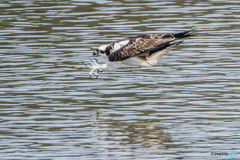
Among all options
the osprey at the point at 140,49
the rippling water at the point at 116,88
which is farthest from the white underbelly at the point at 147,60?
the rippling water at the point at 116,88

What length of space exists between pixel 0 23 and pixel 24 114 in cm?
988

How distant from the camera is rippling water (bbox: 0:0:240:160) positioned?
12.9 meters

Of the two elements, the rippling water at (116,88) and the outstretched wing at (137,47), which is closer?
the rippling water at (116,88)

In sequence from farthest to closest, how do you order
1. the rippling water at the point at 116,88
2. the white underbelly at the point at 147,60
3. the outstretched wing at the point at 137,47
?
the white underbelly at the point at 147,60 < the outstretched wing at the point at 137,47 < the rippling water at the point at 116,88

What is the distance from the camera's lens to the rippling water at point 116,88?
12.9 meters

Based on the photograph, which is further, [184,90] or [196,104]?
[184,90]

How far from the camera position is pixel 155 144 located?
42.1 feet

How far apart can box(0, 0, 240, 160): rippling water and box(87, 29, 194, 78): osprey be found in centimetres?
55

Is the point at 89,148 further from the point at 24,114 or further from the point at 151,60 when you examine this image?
the point at 151,60

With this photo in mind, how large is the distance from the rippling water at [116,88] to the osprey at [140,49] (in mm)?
549

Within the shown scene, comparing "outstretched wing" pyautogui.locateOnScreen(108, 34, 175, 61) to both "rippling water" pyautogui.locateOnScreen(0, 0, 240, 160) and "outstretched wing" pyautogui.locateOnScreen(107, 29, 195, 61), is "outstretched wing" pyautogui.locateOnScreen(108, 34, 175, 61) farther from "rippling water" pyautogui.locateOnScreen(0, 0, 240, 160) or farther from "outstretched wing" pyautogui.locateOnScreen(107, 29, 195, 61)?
"rippling water" pyautogui.locateOnScreen(0, 0, 240, 160)

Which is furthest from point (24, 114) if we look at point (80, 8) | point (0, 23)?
point (80, 8)

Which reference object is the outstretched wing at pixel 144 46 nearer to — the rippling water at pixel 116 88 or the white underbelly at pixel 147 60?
the white underbelly at pixel 147 60

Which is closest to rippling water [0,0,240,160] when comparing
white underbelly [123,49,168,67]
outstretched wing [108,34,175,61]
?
white underbelly [123,49,168,67]
